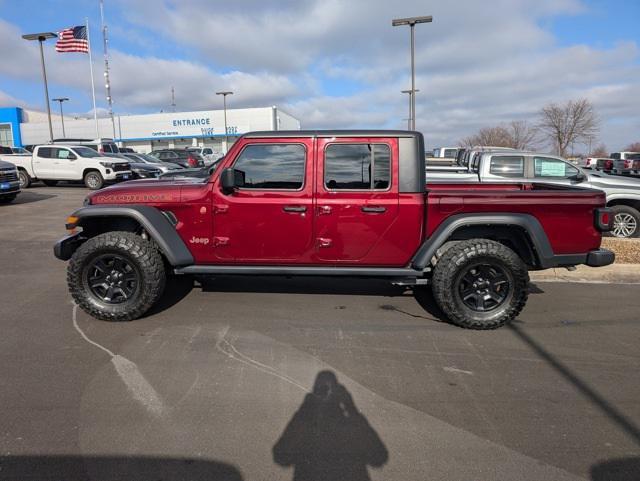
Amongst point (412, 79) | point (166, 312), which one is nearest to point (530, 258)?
point (166, 312)

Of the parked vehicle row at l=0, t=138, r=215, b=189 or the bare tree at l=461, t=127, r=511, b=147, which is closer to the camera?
the parked vehicle row at l=0, t=138, r=215, b=189

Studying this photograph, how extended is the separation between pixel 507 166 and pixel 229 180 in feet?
24.1

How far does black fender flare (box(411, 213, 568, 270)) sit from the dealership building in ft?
192

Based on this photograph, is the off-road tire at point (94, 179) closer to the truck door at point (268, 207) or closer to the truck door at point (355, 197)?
the truck door at point (268, 207)

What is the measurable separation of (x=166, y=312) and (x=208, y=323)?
63 centimetres

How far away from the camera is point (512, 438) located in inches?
112

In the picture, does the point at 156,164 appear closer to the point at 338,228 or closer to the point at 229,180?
the point at 229,180

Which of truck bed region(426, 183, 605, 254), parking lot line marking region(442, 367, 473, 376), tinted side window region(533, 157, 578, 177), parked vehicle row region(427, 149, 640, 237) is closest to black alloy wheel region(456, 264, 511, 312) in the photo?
truck bed region(426, 183, 605, 254)

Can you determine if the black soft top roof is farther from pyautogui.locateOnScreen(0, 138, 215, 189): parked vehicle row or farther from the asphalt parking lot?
pyautogui.locateOnScreen(0, 138, 215, 189): parked vehicle row

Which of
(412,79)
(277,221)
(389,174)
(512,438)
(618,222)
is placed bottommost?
(512,438)

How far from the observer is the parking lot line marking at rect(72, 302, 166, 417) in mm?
3174

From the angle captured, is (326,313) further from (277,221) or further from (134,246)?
(134,246)

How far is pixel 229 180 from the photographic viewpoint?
4.43m

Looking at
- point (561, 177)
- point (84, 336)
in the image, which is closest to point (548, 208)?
point (84, 336)
